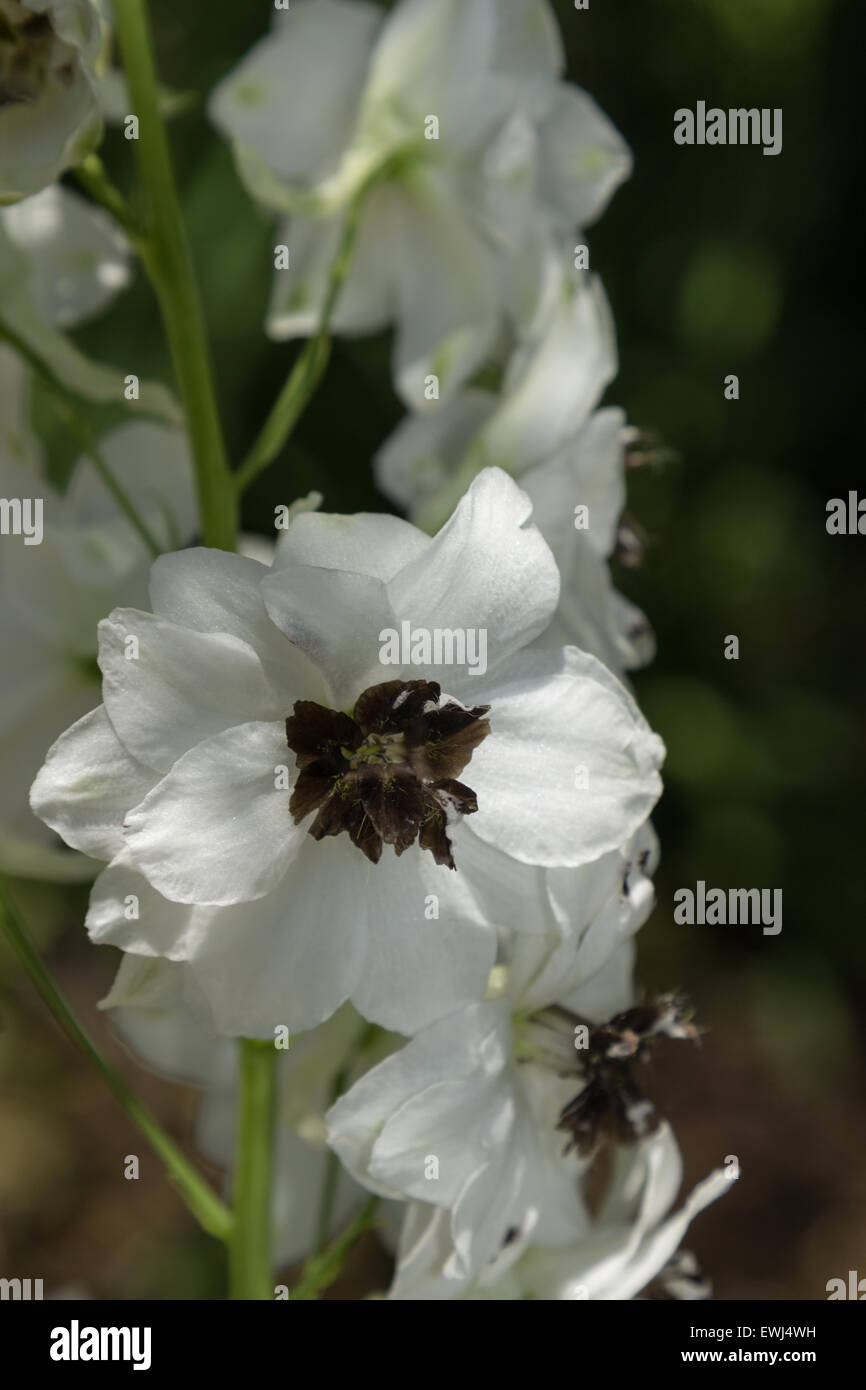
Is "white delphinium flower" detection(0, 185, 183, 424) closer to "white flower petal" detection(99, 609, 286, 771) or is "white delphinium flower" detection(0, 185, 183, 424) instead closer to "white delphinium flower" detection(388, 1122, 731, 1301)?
"white flower petal" detection(99, 609, 286, 771)

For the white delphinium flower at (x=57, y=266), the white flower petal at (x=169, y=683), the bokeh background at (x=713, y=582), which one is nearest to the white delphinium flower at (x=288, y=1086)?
the white flower petal at (x=169, y=683)

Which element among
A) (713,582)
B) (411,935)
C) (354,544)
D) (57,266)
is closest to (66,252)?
(57,266)

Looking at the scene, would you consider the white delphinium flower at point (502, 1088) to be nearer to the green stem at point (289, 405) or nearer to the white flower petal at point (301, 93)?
the green stem at point (289, 405)

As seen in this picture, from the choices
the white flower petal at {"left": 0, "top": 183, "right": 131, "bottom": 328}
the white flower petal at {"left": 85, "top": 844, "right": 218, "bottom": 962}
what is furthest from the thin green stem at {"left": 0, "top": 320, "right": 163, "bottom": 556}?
the white flower petal at {"left": 85, "top": 844, "right": 218, "bottom": 962}

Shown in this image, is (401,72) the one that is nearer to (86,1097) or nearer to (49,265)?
(49,265)

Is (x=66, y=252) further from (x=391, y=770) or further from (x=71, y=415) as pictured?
(x=391, y=770)
